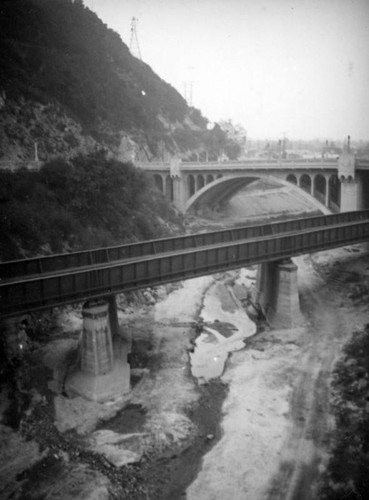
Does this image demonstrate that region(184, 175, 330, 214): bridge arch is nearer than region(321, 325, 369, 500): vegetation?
No

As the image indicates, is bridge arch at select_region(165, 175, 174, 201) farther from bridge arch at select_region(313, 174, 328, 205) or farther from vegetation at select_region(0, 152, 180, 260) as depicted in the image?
bridge arch at select_region(313, 174, 328, 205)

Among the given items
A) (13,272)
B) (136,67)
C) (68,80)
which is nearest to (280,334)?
(13,272)

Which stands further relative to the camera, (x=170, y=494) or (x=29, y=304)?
(x=29, y=304)

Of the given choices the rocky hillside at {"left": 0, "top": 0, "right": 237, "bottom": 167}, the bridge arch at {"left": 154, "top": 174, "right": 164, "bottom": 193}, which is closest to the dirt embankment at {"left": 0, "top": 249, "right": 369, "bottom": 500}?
the rocky hillside at {"left": 0, "top": 0, "right": 237, "bottom": 167}

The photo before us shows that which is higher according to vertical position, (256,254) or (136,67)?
Result: (136,67)

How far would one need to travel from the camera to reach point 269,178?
58.4m

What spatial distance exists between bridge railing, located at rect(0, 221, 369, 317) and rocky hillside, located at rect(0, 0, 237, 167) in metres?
27.5

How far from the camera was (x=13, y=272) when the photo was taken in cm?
2645

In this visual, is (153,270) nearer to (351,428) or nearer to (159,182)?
(351,428)

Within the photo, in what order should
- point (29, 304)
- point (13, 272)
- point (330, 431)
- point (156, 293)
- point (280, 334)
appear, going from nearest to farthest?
point (330, 431), point (29, 304), point (13, 272), point (280, 334), point (156, 293)

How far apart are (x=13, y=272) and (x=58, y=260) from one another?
9.35ft

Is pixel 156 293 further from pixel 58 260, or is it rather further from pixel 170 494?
pixel 170 494

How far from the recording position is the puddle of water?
29500 mm

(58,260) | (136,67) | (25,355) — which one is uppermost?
(136,67)
